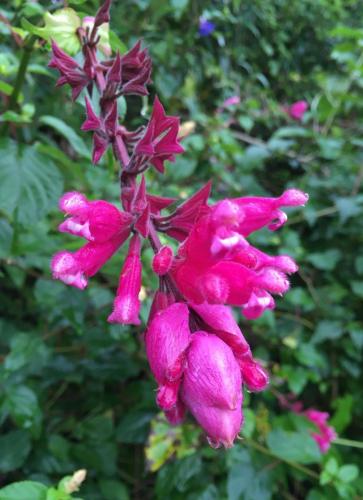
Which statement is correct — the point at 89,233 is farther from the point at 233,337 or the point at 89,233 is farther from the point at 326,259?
the point at 326,259

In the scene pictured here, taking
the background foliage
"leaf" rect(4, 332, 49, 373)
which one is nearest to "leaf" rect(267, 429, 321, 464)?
the background foliage

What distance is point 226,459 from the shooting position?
1.09m

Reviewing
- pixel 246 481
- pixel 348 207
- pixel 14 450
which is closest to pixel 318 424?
pixel 246 481

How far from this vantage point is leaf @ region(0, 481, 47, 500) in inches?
19.5

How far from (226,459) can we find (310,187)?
3.80ft

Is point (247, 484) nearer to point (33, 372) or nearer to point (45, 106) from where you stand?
point (33, 372)

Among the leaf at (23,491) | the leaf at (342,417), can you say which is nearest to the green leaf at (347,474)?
the leaf at (342,417)

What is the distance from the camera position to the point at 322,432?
1390 mm

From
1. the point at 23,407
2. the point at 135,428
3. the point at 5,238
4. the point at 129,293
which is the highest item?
the point at 129,293

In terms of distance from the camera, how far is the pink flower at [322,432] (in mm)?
1343

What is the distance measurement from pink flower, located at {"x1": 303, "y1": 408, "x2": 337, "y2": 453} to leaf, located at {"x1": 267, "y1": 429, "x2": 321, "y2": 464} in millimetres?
182

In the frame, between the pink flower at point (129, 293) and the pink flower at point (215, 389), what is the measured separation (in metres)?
0.06

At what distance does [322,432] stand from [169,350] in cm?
116

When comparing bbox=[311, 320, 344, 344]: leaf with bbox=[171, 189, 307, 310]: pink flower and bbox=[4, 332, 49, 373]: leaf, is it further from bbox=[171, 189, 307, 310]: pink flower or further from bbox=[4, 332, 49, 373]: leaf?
bbox=[171, 189, 307, 310]: pink flower
